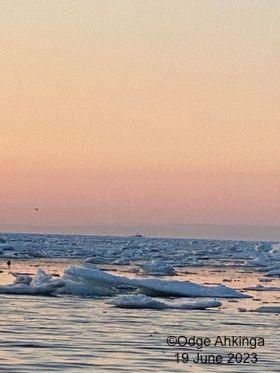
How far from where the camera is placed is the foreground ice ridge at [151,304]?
2205cm

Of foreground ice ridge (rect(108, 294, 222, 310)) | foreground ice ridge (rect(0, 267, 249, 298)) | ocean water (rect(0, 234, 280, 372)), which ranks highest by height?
foreground ice ridge (rect(0, 267, 249, 298))

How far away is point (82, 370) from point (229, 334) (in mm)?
5149

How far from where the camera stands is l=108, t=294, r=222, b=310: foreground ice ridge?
72.3ft

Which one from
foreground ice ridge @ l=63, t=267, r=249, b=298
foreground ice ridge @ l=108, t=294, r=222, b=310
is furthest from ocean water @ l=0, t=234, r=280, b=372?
foreground ice ridge @ l=63, t=267, r=249, b=298

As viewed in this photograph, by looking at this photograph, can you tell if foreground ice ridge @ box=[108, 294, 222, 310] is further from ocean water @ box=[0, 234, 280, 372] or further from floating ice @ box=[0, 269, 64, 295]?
floating ice @ box=[0, 269, 64, 295]

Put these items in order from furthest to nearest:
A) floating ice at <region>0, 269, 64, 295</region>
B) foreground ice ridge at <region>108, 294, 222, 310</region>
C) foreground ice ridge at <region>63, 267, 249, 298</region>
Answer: floating ice at <region>0, 269, 64, 295</region> → foreground ice ridge at <region>63, 267, 249, 298</region> → foreground ice ridge at <region>108, 294, 222, 310</region>

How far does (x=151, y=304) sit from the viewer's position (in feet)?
72.5

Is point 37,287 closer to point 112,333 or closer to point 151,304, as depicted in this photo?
point 151,304

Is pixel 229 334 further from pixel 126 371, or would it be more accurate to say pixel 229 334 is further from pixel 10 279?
pixel 10 279

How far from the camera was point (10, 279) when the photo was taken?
33.7 meters

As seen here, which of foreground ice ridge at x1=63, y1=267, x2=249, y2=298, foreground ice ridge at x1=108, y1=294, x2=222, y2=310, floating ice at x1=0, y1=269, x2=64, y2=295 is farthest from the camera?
floating ice at x1=0, y1=269, x2=64, y2=295

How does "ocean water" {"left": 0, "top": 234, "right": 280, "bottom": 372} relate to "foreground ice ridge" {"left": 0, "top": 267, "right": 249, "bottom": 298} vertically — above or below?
below

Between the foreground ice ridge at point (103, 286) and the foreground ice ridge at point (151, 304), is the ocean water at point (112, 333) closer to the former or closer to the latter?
the foreground ice ridge at point (151, 304)

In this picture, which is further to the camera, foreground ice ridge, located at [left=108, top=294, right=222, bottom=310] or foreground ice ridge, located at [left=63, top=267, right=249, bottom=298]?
foreground ice ridge, located at [left=63, top=267, right=249, bottom=298]
